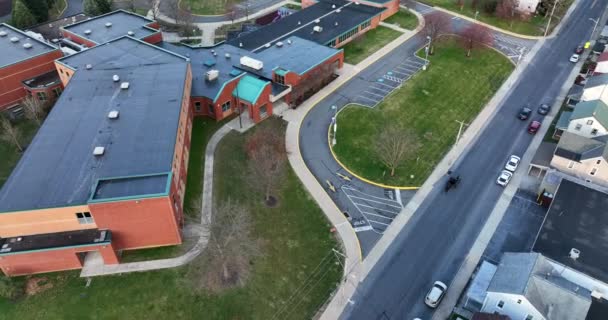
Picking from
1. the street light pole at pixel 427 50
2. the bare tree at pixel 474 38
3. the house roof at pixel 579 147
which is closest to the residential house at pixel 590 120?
the house roof at pixel 579 147

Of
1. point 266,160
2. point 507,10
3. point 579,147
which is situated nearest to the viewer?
point 266,160

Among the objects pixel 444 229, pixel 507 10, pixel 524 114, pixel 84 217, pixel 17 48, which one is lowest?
pixel 444 229

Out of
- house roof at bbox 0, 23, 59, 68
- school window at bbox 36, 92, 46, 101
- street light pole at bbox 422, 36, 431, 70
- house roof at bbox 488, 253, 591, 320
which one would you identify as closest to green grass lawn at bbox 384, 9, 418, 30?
street light pole at bbox 422, 36, 431, 70

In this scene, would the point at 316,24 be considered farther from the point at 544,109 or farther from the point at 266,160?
the point at 544,109

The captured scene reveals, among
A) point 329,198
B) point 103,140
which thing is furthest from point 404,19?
point 103,140

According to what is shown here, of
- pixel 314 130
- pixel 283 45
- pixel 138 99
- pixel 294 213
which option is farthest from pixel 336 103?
pixel 138 99

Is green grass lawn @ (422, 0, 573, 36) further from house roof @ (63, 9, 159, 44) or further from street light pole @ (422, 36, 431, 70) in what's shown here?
house roof @ (63, 9, 159, 44)
